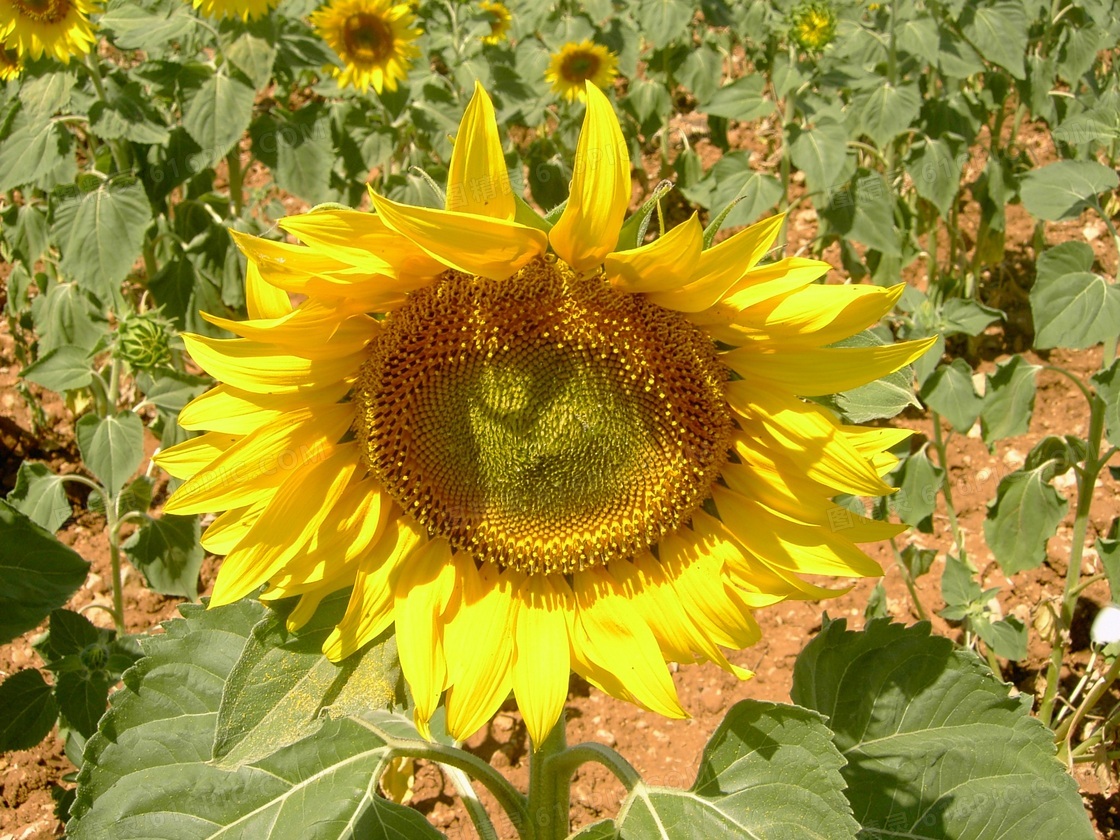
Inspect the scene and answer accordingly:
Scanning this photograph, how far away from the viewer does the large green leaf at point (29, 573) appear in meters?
1.78

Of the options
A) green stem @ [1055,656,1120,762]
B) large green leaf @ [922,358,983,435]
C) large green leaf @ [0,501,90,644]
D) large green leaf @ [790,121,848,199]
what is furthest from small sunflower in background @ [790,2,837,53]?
large green leaf @ [0,501,90,644]

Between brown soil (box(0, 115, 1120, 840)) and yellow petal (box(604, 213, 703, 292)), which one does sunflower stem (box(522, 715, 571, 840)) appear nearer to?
yellow petal (box(604, 213, 703, 292))

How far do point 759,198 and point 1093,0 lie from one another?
2090 mm

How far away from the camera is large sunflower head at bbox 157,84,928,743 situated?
4.51ft

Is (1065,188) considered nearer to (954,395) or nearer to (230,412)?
(954,395)

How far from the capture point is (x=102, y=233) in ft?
10.9

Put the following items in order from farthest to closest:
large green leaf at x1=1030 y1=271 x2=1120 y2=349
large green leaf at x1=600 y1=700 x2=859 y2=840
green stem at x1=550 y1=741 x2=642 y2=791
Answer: large green leaf at x1=1030 y1=271 x2=1120 y2=349
green stem at x1=550 y1=741 x2=642 y2=791
large green leaf at x1=600 y1=700 x2=859 y2=840

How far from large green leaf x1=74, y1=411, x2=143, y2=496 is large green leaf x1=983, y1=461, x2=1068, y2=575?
8.25 ft

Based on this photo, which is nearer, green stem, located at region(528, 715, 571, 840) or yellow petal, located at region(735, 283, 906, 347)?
yellow petal, located at region(735, 283, 906, 347)

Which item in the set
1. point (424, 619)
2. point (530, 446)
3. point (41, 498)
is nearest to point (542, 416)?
point (530, 446)

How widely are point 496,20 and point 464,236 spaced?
14.2 feet

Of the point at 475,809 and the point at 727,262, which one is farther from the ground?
the point at 727,262

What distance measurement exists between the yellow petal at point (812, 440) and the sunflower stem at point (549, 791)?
2.29 feet

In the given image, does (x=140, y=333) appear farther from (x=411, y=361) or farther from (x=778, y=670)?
(x=778, y=670)
